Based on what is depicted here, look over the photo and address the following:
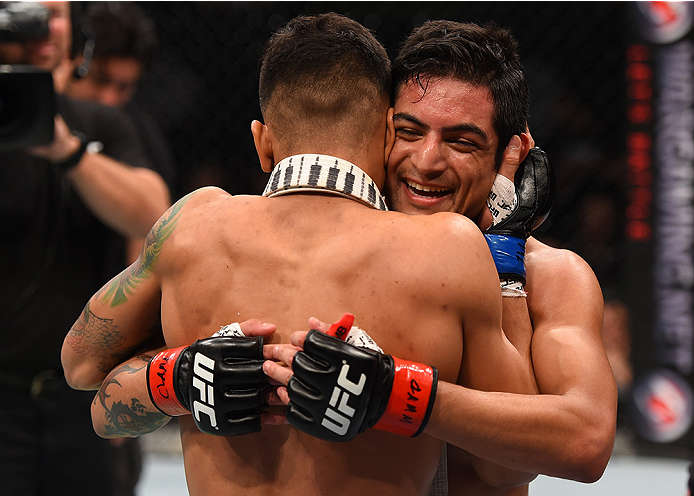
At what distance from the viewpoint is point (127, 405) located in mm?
1322

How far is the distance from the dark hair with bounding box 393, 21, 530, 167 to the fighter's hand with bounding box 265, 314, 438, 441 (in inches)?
23.6

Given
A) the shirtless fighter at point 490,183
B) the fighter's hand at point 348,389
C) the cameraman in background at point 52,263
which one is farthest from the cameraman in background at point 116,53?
the fighter's hand at point 348,389

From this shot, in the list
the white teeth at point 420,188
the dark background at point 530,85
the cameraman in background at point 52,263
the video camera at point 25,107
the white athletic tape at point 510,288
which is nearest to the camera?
the white athletic tape at point 510,288

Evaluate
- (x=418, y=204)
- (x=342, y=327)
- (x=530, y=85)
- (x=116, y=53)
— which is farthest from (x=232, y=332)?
(x=530, y=85)

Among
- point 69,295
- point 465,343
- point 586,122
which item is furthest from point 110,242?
point 586,122

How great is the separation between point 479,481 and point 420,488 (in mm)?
246

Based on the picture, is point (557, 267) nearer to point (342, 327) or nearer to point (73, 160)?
point (342, 327)

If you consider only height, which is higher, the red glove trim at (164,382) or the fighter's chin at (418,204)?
the fighter's chin at (418,204)

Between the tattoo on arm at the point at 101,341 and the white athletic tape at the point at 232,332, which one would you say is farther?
the tattoo on arm at the point at 101,341

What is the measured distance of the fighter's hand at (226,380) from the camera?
3.59 ft

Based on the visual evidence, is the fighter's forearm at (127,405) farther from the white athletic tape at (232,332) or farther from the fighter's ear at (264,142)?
the fighter's ear at (264,142)

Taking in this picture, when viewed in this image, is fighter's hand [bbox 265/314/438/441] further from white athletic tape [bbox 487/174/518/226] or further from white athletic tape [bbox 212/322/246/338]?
white athletic tape [bbox 487/174/518/226]

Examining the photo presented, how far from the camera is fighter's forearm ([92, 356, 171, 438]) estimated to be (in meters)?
1.29

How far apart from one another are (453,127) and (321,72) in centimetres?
32
